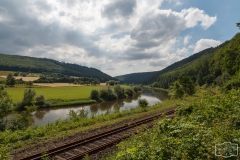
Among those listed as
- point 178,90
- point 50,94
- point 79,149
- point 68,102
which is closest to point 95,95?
point 68,102

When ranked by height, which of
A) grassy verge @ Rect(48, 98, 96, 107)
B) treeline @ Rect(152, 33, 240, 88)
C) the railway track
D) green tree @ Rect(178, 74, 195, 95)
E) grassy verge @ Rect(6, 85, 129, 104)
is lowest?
grassy verge @ Rect(48, 98, 96, 107)

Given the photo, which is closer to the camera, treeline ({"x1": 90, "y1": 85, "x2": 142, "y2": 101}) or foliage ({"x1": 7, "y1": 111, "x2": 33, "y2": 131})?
foliage ({"x1": 7, "y1": 111, "x2": 33, "y2": 131})

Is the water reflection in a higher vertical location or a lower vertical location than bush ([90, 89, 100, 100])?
lower

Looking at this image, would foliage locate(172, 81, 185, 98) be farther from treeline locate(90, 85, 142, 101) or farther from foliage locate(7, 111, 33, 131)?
foliage locate(7, 111, 33, 131)

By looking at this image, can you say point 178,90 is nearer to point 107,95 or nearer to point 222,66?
point 222,66

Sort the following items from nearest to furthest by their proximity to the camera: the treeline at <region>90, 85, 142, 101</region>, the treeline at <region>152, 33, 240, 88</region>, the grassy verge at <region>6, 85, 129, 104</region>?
the treeline at <region>152, 33, 240, 88</region>, the grassy verge at <region>6, 85, 129, 104</region>, the treeline at <region>90, 85, 142, 101</region>

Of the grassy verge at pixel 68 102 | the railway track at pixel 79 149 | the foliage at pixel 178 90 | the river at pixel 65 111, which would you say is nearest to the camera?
the railway track at pixel 79 149

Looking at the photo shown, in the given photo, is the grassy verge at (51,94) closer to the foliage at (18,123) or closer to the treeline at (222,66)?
the foliage at (18,123)

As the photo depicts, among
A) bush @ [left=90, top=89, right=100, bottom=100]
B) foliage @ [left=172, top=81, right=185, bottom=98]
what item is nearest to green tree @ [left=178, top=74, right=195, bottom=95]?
foliage @ [left=172, top=81, right=185, bottom=98]

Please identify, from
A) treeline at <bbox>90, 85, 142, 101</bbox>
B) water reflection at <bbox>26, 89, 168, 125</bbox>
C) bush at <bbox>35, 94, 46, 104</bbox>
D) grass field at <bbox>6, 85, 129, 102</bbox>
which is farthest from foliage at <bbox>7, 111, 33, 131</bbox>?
treeline at <bbox>90, 85, 142, 101</bbox>

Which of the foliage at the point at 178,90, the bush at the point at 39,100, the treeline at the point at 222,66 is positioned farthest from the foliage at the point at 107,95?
the foliage at the point at 178,90

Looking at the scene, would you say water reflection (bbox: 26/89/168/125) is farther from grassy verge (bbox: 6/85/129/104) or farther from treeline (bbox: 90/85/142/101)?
grassy verge (bbox: 6/85/129/104)

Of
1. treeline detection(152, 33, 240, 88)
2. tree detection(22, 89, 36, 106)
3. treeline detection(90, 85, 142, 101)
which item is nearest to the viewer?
tree detection(22, 89, 36, 106)

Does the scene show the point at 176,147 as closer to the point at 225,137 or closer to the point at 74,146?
the point at 225,137
